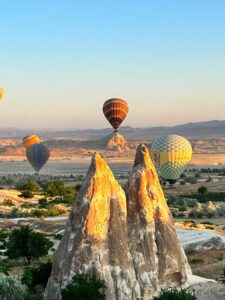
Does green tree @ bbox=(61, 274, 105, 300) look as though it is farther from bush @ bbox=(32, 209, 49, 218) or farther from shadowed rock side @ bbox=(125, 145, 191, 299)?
bush @ bbox=(32, 209, 49, 218)

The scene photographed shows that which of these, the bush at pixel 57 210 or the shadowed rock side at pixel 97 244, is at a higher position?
the shadowed rock side at pixel 97 244

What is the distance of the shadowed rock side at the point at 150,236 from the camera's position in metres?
18.5

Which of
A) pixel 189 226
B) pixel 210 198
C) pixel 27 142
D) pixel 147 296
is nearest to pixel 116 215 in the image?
pixel 147 296

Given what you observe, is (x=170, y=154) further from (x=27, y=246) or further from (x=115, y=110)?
(x=115, y=110)

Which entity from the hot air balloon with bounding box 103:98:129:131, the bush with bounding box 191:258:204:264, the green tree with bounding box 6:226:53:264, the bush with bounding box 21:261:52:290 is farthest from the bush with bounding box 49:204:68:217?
the hot air balloon with bounding box 103:98:129:131

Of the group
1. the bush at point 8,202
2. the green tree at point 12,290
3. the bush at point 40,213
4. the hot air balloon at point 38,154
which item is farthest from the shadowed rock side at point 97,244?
the hot air balloon at point 38,154

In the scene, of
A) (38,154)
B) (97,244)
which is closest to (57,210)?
(97,244)

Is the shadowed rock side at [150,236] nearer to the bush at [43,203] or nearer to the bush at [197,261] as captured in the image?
the bush at [197,261]

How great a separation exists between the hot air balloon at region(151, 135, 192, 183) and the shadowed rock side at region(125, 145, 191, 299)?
52669 mm

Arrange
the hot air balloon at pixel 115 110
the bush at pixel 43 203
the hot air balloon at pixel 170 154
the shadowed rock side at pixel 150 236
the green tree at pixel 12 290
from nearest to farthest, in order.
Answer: the green tree at pixel 12 290
the shadowed rock side at pixel 150 236
the bush at pixel 43 203
the hot air balloon at pixel 170 154
the hot air balloon at pixel 115 110

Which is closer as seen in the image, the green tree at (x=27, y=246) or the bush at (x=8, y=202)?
the green tree at (x=27, y=246)

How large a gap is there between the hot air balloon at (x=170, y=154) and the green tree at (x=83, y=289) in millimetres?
56236

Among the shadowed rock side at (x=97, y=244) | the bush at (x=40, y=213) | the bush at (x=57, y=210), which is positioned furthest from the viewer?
the bush at (x=57, y=210)

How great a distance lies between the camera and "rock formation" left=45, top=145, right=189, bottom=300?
56.7 feet
